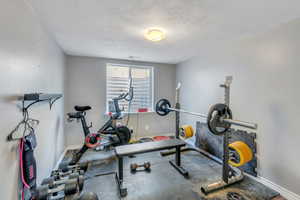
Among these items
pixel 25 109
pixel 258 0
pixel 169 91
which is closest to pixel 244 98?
pixel 258 0

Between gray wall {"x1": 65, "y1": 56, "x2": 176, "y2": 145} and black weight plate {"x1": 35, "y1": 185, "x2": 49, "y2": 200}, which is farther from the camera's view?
gray wall {"x1": 65, "y1": 56, "x2": 176, "y2": 145}

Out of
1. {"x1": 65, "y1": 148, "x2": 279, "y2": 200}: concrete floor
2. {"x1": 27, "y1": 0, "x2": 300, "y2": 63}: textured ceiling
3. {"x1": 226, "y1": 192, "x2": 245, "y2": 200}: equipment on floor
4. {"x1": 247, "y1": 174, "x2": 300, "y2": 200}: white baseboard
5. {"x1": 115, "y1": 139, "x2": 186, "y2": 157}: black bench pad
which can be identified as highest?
{"x1": 27, "y1": 0, "x2": 300, "y2": 63}: textured ceiling

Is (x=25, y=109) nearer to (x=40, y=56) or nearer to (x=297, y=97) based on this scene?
(x=40, y=56)

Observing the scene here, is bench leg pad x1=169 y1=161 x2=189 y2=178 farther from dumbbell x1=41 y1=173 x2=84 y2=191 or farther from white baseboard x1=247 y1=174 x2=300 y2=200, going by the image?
dumbbell x1=41 y1=173 x2=84 y2=191

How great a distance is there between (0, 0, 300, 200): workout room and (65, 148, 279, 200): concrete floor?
2 centimetres

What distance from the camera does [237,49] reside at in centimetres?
237

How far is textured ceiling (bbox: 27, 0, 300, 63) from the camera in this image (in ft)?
4.66

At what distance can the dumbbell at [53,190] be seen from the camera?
125 centimetres

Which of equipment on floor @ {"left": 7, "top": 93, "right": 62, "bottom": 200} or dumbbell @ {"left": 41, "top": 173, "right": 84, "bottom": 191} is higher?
equipment on floor @ {"left": 7, "top": 93, "right": 62, "bottom": 200}

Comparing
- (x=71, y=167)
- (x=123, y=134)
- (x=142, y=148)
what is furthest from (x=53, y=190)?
(x=123, y=134)

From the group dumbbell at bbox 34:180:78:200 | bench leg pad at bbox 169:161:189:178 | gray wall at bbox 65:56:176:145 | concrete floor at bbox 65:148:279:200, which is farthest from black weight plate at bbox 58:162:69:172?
bench leg pad at bbox 169:161:189:178

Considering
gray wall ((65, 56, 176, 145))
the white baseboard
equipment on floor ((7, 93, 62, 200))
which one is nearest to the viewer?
equipment on floor ((7, 93, 62, 200))

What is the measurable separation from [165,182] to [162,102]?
154cm

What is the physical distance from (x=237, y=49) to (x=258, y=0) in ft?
3.64
